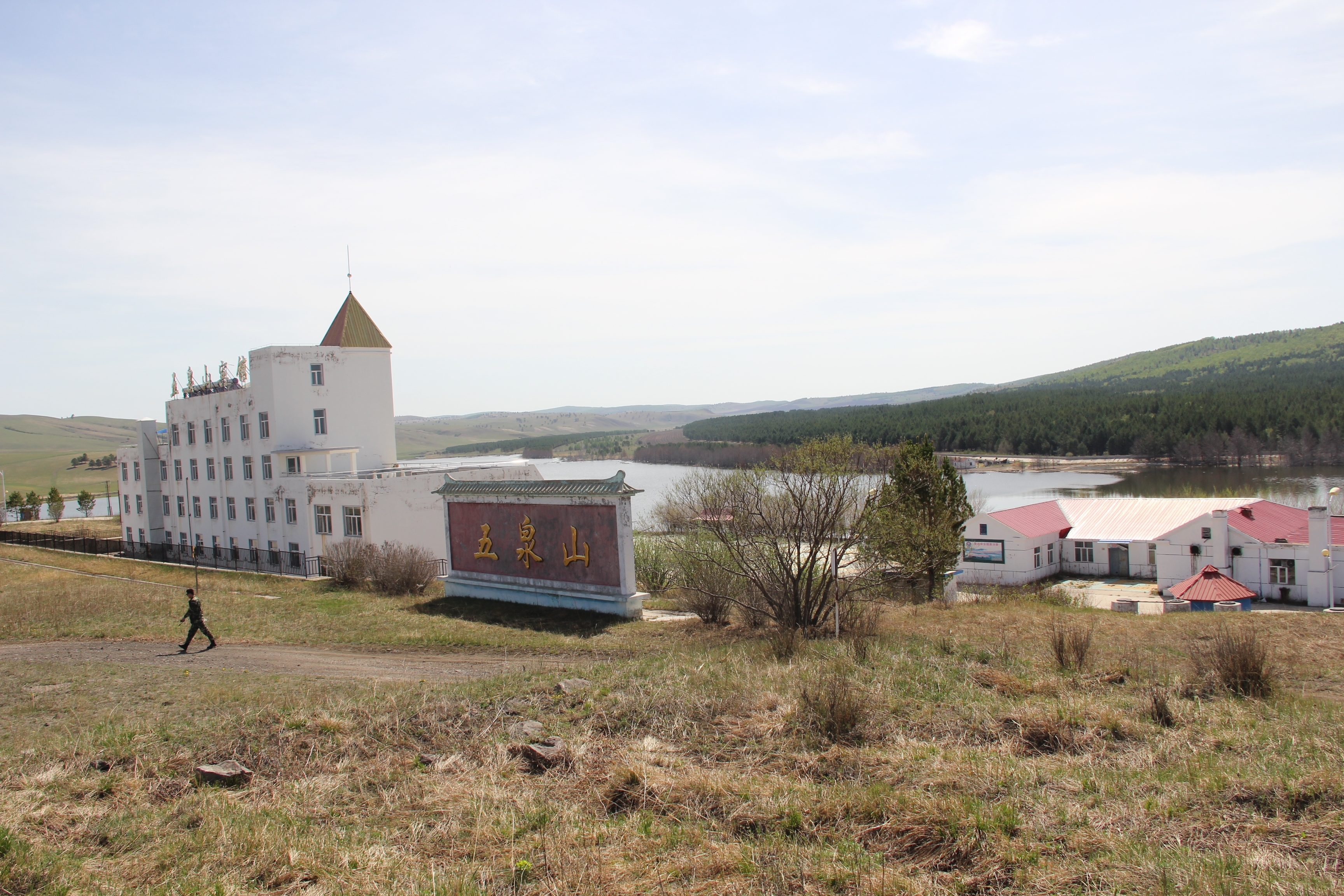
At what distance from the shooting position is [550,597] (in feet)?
58.1

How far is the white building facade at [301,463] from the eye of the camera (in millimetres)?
26609

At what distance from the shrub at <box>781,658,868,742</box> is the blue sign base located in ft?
30.4

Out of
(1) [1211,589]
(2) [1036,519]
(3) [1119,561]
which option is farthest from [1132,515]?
(1) [1211,589]

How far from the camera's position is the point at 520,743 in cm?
707

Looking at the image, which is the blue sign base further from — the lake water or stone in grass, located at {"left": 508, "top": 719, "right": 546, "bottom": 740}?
the lake water

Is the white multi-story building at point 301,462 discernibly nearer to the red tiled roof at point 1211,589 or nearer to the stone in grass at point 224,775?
the stone in grass at point 224,775

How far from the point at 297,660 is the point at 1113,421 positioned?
104 m

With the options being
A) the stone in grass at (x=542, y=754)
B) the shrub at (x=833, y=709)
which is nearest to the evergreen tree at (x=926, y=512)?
the shrub at (x=833, y=709)

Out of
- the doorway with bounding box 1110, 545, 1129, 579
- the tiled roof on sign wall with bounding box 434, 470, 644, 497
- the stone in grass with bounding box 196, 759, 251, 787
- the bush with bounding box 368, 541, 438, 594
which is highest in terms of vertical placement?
the tiled roof on sign wall with bounding box 434, 470, 644, 497

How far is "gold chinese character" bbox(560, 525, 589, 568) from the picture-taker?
17.1 m

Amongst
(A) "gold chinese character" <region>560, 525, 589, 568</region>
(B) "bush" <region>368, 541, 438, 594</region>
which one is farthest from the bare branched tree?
(B) "bush" <region>368, 541, 438, 594</region>

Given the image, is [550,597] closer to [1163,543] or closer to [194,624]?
[194,624]

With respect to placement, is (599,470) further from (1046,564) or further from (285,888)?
(285,888)

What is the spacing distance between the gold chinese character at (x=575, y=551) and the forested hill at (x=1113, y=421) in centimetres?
4827
